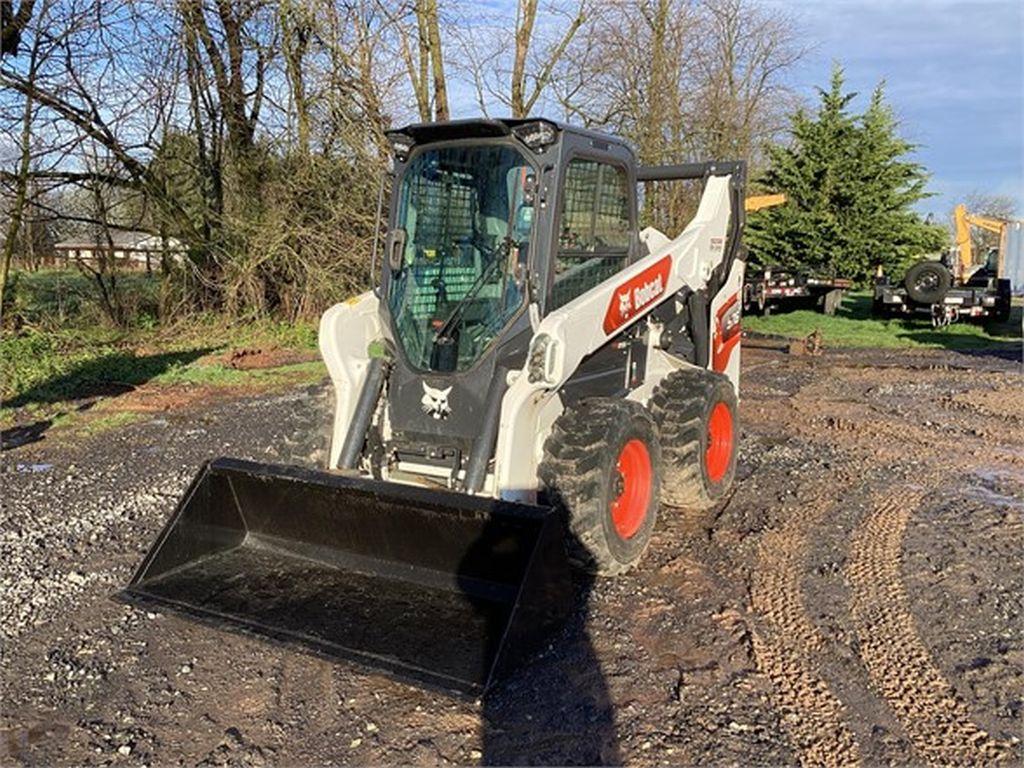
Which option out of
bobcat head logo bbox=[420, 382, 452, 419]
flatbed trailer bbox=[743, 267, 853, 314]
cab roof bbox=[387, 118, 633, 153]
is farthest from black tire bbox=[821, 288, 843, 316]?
bobcat head logo bbox=[420, 382, 452, 419]

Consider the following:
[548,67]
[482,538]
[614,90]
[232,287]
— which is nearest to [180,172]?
[232,287]

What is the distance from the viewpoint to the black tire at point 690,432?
5.23m

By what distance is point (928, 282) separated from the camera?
16906 millimetres

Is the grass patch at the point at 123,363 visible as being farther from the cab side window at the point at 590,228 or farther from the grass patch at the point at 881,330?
the grass patch at the point at 881,330

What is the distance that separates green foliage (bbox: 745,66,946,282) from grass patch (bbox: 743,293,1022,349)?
2786mm

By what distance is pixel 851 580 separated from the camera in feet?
14.5

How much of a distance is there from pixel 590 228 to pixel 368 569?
86.1 inches

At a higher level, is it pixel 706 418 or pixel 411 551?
pixel 706 418

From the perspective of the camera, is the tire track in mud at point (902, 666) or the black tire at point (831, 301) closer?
the tire track in mud at point (902, 666)

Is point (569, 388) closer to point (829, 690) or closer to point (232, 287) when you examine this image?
point (829, 690)

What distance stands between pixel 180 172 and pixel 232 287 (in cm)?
193

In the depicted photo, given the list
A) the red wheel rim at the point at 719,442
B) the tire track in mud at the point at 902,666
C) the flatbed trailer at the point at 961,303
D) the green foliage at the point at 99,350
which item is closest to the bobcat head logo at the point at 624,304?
the red wheel rim at the point at 719,442

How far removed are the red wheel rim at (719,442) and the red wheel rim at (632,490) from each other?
3.64 ft

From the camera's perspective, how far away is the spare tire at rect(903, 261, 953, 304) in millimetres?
16625
